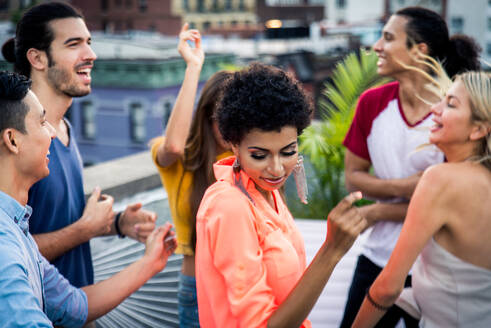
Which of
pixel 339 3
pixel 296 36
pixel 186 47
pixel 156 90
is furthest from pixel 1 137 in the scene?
pixel 339 3

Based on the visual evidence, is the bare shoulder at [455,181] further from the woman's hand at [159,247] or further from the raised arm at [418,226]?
the woman's hand at [159,247]

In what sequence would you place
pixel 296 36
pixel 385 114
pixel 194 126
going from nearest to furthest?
pixel 194 126 < pixel 385 114 < pixel 296 36

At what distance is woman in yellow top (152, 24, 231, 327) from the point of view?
8.07 feet

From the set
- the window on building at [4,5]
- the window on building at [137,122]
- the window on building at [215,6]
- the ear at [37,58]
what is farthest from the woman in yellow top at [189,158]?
the window on building at [215,6]

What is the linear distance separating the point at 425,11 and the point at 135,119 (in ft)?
91.7

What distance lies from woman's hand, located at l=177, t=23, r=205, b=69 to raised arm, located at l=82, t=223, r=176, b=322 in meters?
0.87

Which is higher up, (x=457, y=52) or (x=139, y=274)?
(x=457, y=52)

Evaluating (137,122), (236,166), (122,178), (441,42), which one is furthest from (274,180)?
(137,122)

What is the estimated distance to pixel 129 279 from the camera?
2123 millimetres

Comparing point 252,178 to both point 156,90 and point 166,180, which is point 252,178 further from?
point 156,90

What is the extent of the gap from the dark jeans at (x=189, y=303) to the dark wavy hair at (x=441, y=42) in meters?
1.69

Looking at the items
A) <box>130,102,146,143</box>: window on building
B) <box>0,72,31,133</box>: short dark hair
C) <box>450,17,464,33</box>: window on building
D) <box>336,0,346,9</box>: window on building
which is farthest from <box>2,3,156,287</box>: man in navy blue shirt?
<box>336,0,346,9</box>: window on building

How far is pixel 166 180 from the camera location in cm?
262

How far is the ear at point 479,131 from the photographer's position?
2000mm
